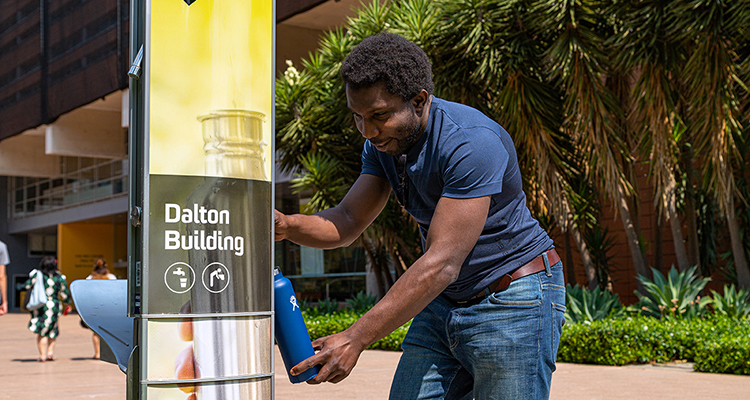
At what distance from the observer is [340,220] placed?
2688mm

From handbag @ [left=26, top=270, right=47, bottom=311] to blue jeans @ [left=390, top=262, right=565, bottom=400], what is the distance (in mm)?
9399

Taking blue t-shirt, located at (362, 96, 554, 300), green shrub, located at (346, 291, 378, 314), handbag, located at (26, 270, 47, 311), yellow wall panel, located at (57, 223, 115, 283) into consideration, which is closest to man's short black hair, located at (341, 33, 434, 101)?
blue t-shirt, located at (362, 96, 554, 300)

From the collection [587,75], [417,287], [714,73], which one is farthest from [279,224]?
[587,75]

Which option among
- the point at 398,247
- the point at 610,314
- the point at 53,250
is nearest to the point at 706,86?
the point at 610,314

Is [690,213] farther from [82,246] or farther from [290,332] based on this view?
[82,246]

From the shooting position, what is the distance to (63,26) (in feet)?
76.4

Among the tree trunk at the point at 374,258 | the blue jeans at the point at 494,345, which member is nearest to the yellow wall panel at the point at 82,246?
the tree trunk at the point at 374,258

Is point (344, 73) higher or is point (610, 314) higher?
point (344, 73)

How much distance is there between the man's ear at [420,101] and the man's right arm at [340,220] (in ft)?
1.57

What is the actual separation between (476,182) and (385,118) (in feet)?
1.01

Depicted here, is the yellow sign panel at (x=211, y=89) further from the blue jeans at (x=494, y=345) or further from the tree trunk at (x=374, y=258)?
the tree trunk at (x=374, y=258)

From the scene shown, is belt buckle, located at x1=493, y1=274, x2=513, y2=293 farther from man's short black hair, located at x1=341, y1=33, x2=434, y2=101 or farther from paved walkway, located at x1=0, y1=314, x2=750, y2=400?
paved walkway, located at x1=0, y1=314, x2=750, y2=400

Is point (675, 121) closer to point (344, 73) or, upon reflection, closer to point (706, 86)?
point (706, 86)

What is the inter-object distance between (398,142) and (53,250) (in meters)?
35.2
